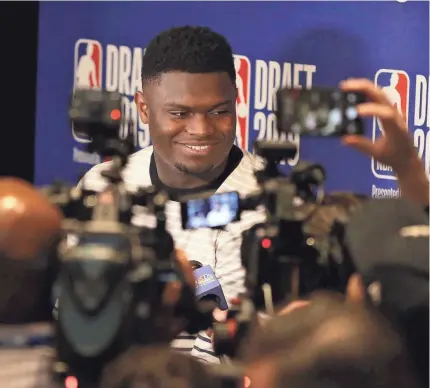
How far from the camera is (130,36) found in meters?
2.23

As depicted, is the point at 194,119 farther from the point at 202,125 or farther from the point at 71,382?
the point at 71,382

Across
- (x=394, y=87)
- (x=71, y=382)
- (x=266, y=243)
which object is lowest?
(x=71, y=382)

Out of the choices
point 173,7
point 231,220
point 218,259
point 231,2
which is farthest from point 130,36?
point 231,220

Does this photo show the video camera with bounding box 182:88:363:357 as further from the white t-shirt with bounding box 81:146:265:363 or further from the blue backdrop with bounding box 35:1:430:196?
the blue backdrop with bounding box 35:1:430:196

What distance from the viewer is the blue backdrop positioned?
1907 mm

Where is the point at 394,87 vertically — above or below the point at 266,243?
above

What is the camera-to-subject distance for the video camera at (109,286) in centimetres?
67

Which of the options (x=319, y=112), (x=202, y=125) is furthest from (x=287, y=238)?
(x=202, y=125)

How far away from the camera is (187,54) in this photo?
1094 mm

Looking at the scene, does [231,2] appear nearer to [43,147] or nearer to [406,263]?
[43,147]

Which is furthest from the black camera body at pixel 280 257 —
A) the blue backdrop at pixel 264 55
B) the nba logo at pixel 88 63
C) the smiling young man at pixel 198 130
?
the nba logo at pixel 88 63

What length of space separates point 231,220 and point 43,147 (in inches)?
67.8

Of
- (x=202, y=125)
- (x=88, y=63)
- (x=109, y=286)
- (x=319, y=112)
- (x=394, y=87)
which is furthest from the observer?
(x=88, y=63)

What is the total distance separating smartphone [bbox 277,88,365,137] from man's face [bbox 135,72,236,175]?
0.90 ft
